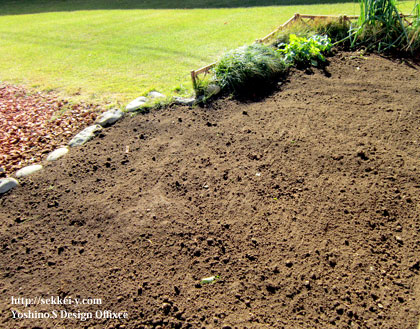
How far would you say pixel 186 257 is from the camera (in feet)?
7.91

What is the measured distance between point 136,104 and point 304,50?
281 centimetres

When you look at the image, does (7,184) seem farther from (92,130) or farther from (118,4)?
(118,4)

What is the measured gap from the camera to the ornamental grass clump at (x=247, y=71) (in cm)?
455

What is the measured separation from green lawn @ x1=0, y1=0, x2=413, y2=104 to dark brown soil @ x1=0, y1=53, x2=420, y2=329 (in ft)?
6.29

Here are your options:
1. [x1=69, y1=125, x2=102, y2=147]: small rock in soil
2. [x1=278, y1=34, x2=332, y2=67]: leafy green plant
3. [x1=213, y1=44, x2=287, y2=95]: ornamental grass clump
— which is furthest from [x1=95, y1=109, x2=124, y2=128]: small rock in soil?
[x1=278, y1=34, x2=332, y2=67]: leafy green plant

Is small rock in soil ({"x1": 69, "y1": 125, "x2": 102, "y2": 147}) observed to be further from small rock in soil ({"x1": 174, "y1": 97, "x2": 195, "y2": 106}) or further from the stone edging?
small rock in soil ({"x1": 174, "y1": 97, "x2": 195, "y2": 106})

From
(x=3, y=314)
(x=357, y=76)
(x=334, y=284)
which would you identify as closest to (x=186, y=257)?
(x=334, y=284)

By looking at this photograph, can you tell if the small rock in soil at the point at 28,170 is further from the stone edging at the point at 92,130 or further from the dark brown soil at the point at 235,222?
the dark brown soil at the point at 235,222

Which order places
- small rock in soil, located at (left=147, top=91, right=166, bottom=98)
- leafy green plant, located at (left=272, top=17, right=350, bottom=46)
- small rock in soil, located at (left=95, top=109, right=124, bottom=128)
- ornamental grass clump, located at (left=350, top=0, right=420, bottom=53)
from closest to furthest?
small rock in soil, located at (left=95, top=109, right=124, bottom=128) < small rock in soil, located at (left=147, top=91, right=166, bottom=98) < ornamental grass clump, located at (left=350, top=0, right=420, bottom=53) < leafy green plant, located at (left=272, top=17, right=350, bottom=46)

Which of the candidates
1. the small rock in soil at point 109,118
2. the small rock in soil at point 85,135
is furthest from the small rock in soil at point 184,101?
the small rock in soil at point 85,135

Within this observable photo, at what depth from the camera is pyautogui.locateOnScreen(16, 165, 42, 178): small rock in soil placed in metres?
3.52

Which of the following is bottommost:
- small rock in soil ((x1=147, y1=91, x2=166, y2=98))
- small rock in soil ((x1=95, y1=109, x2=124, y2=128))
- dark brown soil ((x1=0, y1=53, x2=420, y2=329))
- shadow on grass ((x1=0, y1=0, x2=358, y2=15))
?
dark brown soil ((x1=0, y1=53, x2=420, y2=329))

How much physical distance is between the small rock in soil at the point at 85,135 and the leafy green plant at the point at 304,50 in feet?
10.1

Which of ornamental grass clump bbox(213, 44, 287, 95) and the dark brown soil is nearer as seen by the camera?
the dark brown soil
